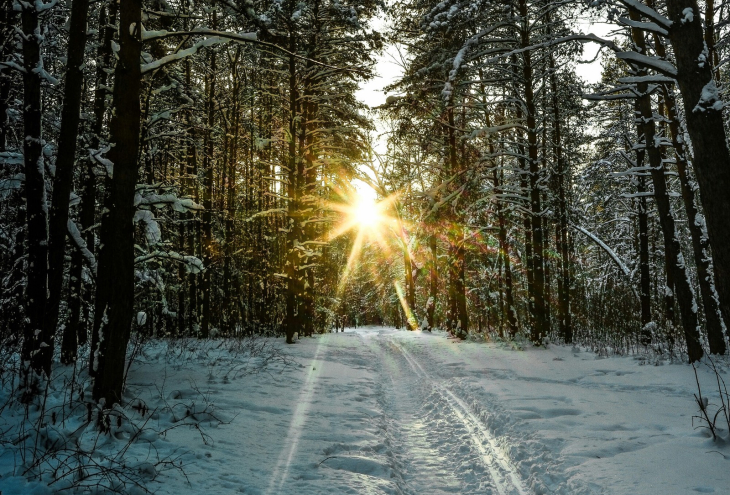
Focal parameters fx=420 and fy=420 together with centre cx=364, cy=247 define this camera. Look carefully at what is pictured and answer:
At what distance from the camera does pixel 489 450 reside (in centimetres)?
512

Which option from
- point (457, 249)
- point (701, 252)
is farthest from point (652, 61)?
point (457, 249)

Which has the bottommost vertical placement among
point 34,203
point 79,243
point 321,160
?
point 79,243

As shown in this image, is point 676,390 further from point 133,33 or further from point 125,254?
point 133,33

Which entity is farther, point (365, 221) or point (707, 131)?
point (365, 221)

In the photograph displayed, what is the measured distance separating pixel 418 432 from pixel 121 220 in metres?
4.91

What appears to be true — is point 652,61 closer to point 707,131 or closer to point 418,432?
point 707,131

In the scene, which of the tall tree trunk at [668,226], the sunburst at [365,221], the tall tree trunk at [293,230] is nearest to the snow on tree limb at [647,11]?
the tall tree trunk at [668,226]

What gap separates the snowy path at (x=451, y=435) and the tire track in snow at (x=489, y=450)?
0.02 m

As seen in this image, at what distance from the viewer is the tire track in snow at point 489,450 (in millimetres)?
4191

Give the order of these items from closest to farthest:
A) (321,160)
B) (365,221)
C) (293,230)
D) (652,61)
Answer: (652,61)
(293,230)
(321,160)
(365,221)

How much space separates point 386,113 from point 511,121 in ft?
18.8

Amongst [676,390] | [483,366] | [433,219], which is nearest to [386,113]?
[433,219]

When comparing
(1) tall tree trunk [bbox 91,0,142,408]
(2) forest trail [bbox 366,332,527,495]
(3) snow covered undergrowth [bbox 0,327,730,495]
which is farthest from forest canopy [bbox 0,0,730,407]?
(2) forest trail [bbox 366,332,527,495]

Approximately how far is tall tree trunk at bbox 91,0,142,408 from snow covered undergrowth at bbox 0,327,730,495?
0.67m
